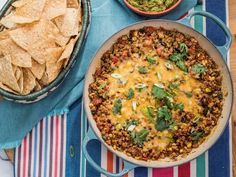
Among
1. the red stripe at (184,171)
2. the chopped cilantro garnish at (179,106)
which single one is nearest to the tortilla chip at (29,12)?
the chopped cilantro garnish at (179,106)

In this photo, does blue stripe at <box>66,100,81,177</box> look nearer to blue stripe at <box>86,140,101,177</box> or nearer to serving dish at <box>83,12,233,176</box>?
blue stripe at <box>86,140,101,177</box>

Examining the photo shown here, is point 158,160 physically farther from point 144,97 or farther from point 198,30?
point 198,30

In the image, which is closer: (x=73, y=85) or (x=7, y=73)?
(x=7, y=73)

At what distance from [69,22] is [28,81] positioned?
28cm

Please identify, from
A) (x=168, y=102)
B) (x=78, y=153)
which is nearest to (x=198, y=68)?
(x=168, y=102)

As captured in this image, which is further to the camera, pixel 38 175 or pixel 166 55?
pixel 38 175

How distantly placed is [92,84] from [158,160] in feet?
1.27

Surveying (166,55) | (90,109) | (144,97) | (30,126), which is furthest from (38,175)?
(166,55)

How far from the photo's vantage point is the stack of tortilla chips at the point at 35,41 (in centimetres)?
213

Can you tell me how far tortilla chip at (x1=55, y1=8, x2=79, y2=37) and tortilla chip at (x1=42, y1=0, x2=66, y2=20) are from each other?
0.07 ft

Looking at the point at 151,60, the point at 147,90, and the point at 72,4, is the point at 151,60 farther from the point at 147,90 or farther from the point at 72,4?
the point at 72,4

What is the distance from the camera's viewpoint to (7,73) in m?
2.14

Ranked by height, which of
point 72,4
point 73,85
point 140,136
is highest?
point 72,4

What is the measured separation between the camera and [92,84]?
7.26 ft
